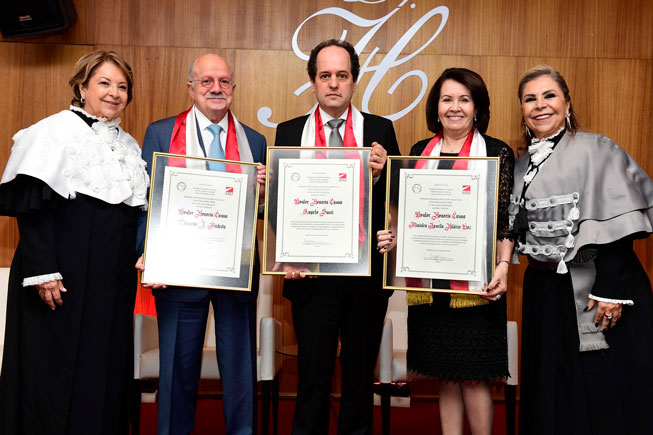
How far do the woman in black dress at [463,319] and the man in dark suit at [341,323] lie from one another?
0.64 feet

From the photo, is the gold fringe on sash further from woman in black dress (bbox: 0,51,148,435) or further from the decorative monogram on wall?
the decorative monogram on wall

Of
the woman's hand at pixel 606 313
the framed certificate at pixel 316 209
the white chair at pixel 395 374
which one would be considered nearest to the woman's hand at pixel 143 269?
the framed certificate at pixel 316 209

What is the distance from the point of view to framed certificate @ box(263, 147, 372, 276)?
2.64 metres

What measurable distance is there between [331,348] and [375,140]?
3.18ft

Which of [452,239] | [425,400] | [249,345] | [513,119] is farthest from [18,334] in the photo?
[513,119]

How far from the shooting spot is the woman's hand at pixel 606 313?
248 cm

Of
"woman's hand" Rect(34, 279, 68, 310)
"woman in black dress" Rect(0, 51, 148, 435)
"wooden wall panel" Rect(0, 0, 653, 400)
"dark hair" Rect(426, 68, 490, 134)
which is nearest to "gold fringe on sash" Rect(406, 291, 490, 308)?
"dark hair" Rect(426, 68, 490, 134)

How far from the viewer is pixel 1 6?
4312 millimetres

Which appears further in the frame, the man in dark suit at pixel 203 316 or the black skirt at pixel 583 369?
the man in dark suit at pixel 203 316

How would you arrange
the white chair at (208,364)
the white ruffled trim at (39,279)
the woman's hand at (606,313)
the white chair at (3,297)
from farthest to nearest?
1. the white chair at (3,297)
2. the white chair at (208,364)
3. the white ruffled trim at (39,279)
4. the woman's hand at (606,313)

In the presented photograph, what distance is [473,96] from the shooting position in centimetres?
274

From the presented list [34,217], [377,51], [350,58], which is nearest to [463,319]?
[350,58]

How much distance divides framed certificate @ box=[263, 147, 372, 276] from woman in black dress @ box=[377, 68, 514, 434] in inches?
6.0

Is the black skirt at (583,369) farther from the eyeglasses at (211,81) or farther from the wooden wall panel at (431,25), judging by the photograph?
the wooden wall panel at (431,25)
